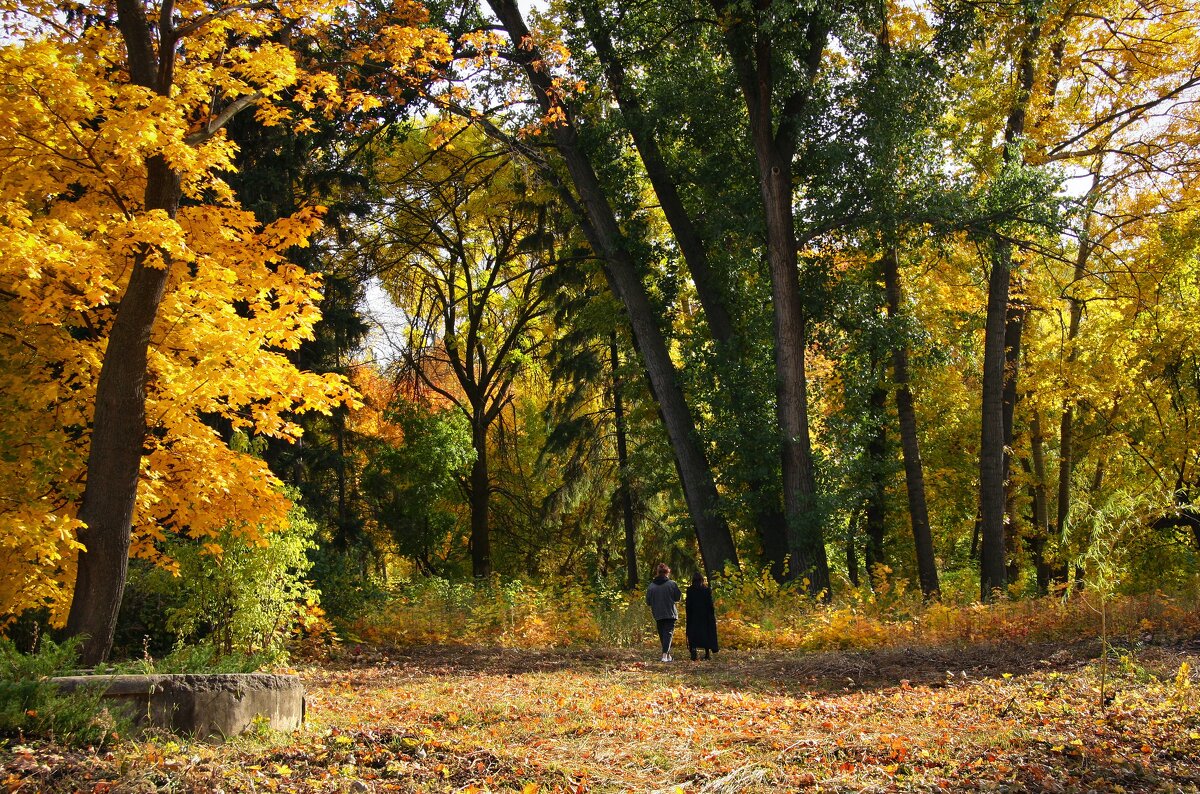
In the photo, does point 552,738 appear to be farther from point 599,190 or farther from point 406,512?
point 406,512

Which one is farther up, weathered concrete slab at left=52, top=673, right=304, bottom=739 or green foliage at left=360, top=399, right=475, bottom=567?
green foliage at left=360, top=399, right=475, bottom=567

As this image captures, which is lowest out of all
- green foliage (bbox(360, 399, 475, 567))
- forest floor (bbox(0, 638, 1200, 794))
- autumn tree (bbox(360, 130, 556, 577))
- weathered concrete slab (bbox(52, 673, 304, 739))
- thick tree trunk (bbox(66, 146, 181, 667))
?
forest floor (bbox(0, 638, 1200, 794))

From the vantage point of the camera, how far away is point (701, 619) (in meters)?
13.8

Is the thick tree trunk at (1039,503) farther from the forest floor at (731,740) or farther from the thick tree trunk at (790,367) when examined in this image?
the forest floor at (731,740)

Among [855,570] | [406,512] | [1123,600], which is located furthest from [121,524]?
[855,570]

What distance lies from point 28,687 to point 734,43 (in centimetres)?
1362

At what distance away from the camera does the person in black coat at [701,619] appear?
13688 mm

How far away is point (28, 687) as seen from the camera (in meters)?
5.38

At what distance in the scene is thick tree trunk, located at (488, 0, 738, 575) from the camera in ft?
57.8

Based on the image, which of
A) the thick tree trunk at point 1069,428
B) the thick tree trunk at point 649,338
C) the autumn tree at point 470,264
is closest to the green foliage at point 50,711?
the thick tree trunk at point 649,338

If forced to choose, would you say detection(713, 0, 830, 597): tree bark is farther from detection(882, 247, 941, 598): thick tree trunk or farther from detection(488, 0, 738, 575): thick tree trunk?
detection(882, 247, 941, 598): thick tree trunk

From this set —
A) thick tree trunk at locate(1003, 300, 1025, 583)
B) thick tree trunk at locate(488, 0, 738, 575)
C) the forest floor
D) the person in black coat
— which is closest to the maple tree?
the forest floor

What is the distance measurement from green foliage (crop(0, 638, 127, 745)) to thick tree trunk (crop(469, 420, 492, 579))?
20820 millimetres

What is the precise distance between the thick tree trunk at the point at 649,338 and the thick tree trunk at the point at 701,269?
852 millimetres
